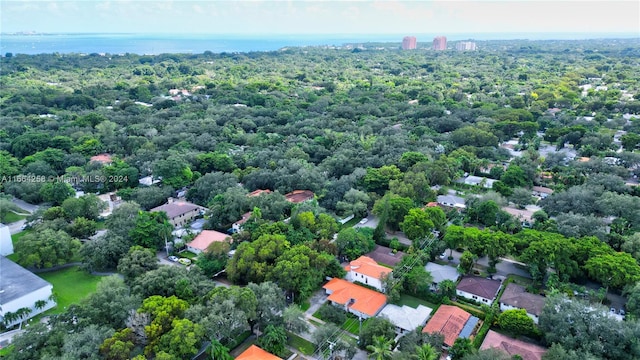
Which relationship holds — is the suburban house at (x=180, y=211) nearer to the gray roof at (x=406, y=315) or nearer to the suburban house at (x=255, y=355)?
the suburban house at (x=255, y=355)

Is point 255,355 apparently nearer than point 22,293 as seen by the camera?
Yes

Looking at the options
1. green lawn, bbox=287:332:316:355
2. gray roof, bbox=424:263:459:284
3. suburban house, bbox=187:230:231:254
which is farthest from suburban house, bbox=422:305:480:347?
suburban house, bbox=187:230:231:254

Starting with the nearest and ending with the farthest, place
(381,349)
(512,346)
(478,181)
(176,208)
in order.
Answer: (381,349), (512,346), (176,208), (478,181)

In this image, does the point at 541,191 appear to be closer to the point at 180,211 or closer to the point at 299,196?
the point at 299,196

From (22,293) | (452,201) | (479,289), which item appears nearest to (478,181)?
(452,201)

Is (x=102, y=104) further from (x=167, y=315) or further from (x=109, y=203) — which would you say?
(x=167, y=315)

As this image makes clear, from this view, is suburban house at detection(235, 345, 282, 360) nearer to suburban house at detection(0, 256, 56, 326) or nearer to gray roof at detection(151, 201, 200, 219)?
suburban house at detection(0, 256, 56, 326)

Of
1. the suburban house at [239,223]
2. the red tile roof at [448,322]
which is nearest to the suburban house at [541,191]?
the red tile roof at [448,322]
